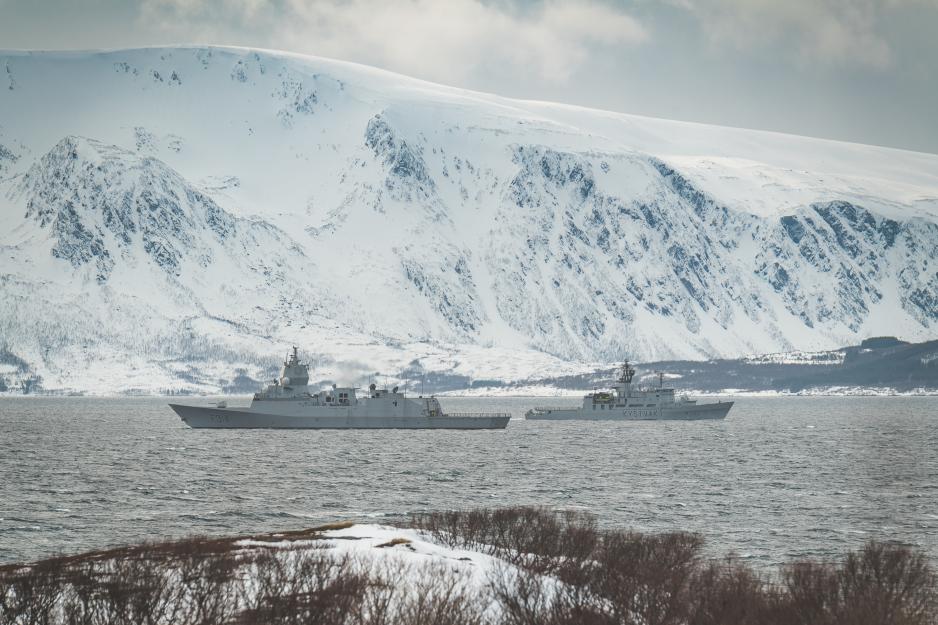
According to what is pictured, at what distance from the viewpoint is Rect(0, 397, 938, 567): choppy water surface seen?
7431 cm

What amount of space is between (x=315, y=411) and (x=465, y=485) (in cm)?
8632

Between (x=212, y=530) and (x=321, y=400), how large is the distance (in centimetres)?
11244

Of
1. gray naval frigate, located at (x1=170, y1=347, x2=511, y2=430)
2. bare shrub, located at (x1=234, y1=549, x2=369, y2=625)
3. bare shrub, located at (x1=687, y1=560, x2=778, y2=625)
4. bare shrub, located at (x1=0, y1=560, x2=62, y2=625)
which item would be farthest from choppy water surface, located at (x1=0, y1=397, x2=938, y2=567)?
bare shrub, located at (x1=234, y1=549, x2=369, y2=625)

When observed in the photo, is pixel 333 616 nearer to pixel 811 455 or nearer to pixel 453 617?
pixel 453 617

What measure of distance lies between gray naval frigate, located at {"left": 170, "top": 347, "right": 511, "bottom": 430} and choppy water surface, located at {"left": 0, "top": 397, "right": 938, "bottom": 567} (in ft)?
42.2

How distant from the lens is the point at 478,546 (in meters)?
53.1

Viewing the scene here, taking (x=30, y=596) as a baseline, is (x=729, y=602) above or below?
above

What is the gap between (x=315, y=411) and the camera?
18475 centimetres

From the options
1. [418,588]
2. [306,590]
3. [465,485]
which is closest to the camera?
[418,588]

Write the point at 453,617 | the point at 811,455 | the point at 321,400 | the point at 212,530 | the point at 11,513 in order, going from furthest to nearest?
the point at 321,400, the point at 811,455, the point at 11,513, the point at 212,530, the point at 453,617

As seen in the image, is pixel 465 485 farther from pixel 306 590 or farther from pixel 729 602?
pixel 729 602

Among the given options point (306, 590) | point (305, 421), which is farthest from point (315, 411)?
point (306, 590)

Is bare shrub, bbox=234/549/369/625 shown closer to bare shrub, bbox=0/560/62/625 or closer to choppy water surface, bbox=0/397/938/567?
bare shrub, bbox=0/560/62/625

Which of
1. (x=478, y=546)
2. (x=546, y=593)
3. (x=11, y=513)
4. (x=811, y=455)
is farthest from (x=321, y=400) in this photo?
(x=546, y=593)
